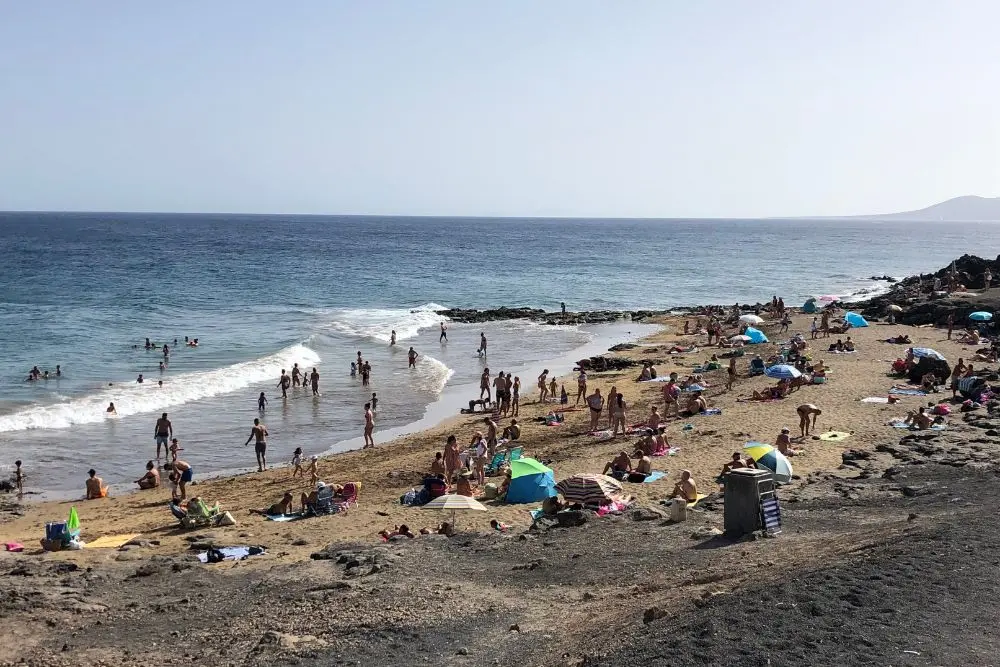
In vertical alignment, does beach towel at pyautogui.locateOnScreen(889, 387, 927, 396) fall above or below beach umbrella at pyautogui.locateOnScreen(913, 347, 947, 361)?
below

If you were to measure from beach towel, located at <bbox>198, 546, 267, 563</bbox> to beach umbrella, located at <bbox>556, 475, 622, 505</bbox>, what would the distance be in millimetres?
5095

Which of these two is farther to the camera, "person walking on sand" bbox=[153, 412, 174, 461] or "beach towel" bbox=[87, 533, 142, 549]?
"person walking on sand" bbox=[153, 412, 174, 461]

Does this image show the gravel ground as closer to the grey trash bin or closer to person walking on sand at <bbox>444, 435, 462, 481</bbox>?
the grey trash bin

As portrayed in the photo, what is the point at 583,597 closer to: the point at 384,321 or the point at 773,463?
the point at 773,463

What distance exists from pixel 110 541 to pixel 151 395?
48.2 feet

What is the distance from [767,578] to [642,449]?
894 cm

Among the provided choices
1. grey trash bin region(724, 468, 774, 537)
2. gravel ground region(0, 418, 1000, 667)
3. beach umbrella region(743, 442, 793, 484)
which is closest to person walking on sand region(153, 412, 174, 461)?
gravel ground region(0, 418, 1000, 667)

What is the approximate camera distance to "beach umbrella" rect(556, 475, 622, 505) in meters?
14.6

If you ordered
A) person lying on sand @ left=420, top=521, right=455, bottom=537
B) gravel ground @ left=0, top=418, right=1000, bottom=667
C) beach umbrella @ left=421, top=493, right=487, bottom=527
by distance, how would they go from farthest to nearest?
beach umbrella @ left=421, top=493, right=487, bottom=527
person lying on sand @ left=420, top=521, right=455, bottom=537
gravel ground @ left=0, top=418, right=1000, bottom=667

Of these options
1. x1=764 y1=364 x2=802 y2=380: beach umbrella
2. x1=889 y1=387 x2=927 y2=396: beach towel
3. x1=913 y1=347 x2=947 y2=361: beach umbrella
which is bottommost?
x1=889 y1=387 x2=927 y2=396: beach towel

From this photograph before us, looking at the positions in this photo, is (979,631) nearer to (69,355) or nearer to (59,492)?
(59,492)

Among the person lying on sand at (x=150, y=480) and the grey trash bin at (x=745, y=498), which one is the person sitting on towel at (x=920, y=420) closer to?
the grey trash bin at (x=745, y=498)

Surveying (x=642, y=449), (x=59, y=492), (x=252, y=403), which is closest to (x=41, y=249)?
(x=252, y=403)

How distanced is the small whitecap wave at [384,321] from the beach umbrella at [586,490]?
92.2ft
